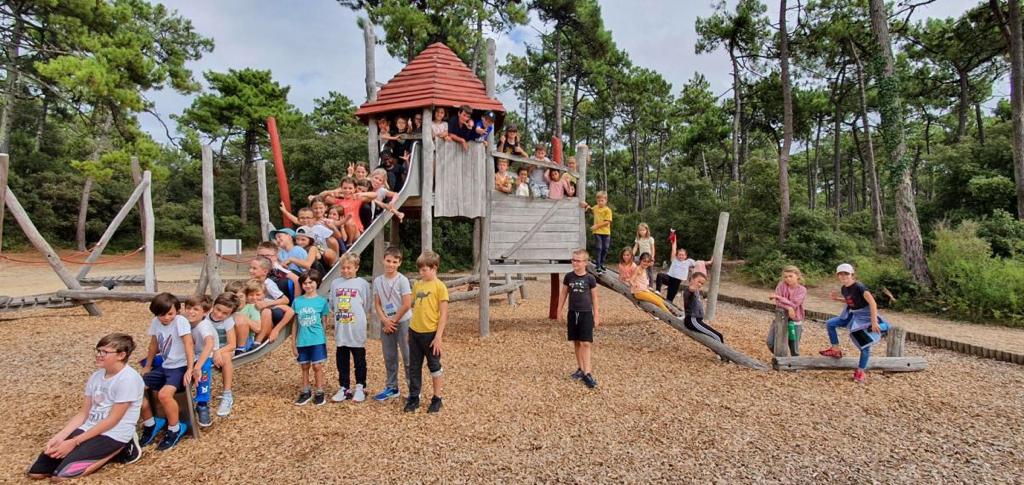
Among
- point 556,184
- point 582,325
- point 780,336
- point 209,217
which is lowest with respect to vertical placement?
point 780,336

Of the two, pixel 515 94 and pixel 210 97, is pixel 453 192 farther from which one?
pixel 515 94

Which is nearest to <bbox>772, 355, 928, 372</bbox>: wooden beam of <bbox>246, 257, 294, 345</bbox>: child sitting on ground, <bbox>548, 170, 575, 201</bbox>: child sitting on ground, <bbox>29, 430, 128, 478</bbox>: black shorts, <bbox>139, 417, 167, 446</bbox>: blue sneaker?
<bbox>548, 170, 575, 201</bbox>: child sitting on ground

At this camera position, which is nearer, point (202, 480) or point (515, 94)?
point (202, 480)

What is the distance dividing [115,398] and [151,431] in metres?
0.66

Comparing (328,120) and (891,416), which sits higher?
(328,120)

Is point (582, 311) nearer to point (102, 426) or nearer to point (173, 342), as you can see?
point (173, 342)

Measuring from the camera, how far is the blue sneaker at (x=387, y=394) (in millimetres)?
4988

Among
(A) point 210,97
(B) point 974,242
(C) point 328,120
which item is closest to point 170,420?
(B) point 974,242

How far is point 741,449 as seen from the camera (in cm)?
Answer: 399

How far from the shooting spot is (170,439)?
3920 mm

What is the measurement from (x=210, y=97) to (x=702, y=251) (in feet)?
92.3

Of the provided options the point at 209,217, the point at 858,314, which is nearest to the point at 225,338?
the point at 209,217

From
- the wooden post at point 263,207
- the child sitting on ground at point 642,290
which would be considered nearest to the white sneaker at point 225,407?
the wooden post at point 263,207

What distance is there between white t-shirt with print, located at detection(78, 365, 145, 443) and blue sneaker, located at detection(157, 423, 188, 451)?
13.1 inches
